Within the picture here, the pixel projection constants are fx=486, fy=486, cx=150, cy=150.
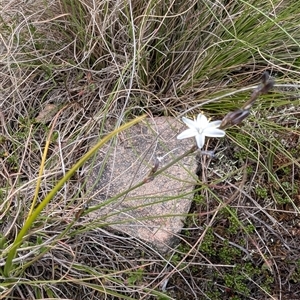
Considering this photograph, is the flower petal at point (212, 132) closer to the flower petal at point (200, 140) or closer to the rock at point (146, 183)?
the flower petal at point (200, 140)

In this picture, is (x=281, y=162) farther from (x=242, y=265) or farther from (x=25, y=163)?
(x=25, y=163)

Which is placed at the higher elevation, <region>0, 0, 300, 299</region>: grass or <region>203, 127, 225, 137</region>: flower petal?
<region>203, 127, 225, 137</region>: flower petal

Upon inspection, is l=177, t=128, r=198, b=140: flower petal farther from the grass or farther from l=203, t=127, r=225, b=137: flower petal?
the grass

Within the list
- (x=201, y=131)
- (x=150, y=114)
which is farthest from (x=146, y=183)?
(x=201, y=131)

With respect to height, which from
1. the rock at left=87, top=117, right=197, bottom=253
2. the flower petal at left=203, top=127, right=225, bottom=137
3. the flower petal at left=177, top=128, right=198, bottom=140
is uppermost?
the flower petal at left=177, top=128, right=198, bottom=140

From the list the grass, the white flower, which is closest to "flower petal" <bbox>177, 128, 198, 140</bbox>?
the white flower

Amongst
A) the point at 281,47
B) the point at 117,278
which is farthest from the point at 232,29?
the point at 117,278

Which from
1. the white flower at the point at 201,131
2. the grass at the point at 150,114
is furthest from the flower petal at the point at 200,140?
the grass at the point at 150,114

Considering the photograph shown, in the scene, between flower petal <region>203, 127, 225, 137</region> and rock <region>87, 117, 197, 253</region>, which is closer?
flower petal <region>203, 127, 225, 137</region>
